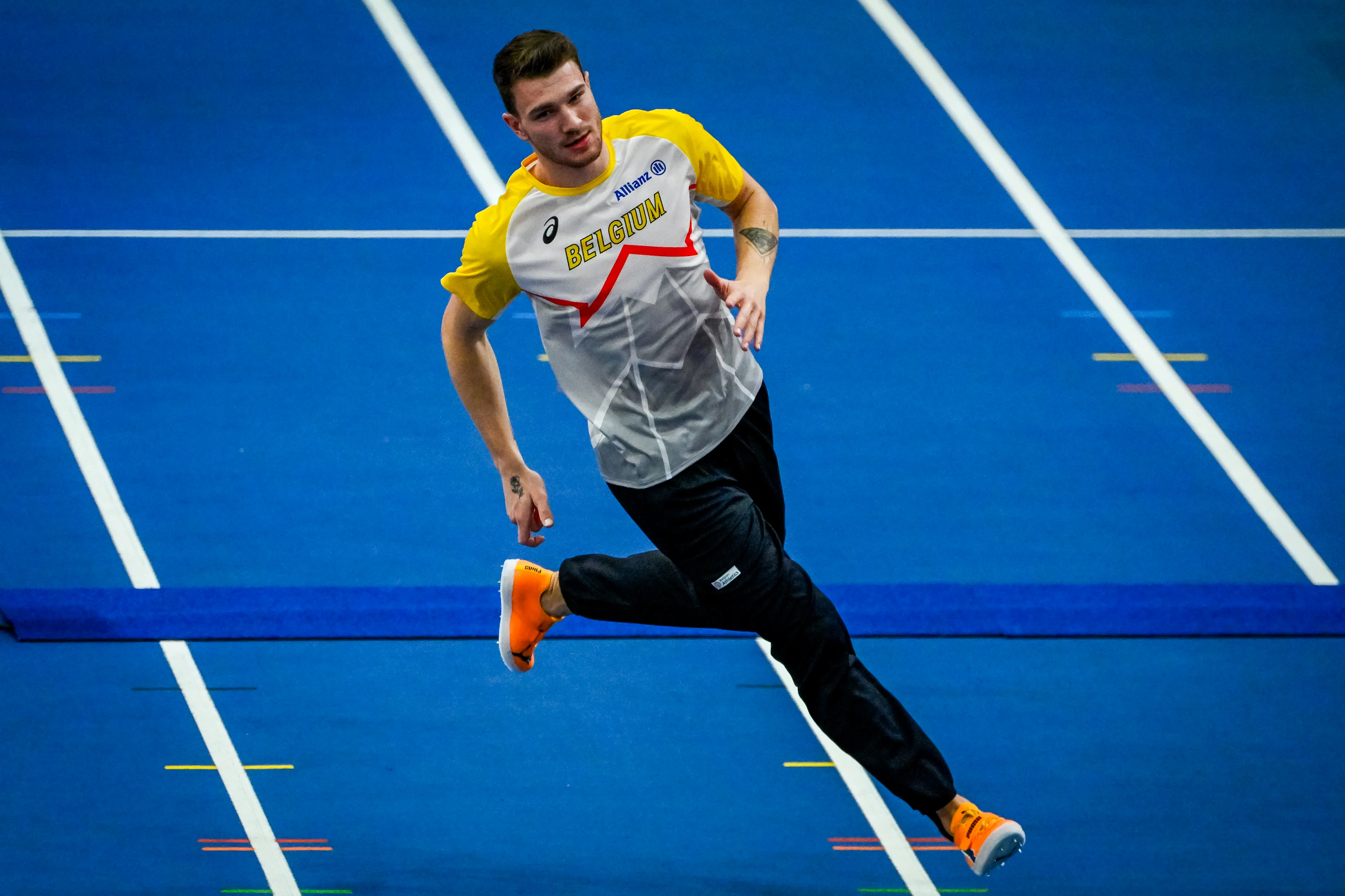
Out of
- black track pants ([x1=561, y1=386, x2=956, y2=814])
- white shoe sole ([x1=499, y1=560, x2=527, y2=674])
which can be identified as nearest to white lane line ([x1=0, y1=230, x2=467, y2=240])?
white shoe sole ([x1=499, y1=560, x2=527, y2=674])

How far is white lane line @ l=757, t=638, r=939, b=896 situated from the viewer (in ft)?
11.6

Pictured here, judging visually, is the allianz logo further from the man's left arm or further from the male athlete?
the man's left arm

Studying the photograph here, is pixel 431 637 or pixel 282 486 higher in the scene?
pixel 282 486

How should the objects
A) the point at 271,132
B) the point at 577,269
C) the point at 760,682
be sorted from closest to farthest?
1. the point at 577,269
2. the point at 760,682
3. the point at 271,132

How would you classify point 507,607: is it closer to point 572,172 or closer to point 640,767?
point 640,767

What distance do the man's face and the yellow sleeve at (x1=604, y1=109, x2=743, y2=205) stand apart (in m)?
0.16

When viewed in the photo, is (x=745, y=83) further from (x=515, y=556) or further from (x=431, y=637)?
(x=431, y=637)

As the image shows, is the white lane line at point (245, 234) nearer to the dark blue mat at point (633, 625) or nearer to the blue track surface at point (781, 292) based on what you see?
the blue track surface at point (781, 292)

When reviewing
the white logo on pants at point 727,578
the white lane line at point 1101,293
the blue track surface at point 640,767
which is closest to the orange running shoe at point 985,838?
the blue track surface at point 640,767

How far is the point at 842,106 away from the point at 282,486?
12.9 feet

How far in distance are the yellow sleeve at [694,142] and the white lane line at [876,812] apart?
49.4 inches

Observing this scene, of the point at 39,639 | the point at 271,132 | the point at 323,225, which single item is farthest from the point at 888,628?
the point at 271,132

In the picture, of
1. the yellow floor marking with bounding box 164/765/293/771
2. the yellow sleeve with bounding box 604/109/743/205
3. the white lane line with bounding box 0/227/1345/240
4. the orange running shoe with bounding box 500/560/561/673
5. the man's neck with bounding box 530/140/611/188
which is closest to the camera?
the man's neck with bounding box 530/140/611/188

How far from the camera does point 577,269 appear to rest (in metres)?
3.02
